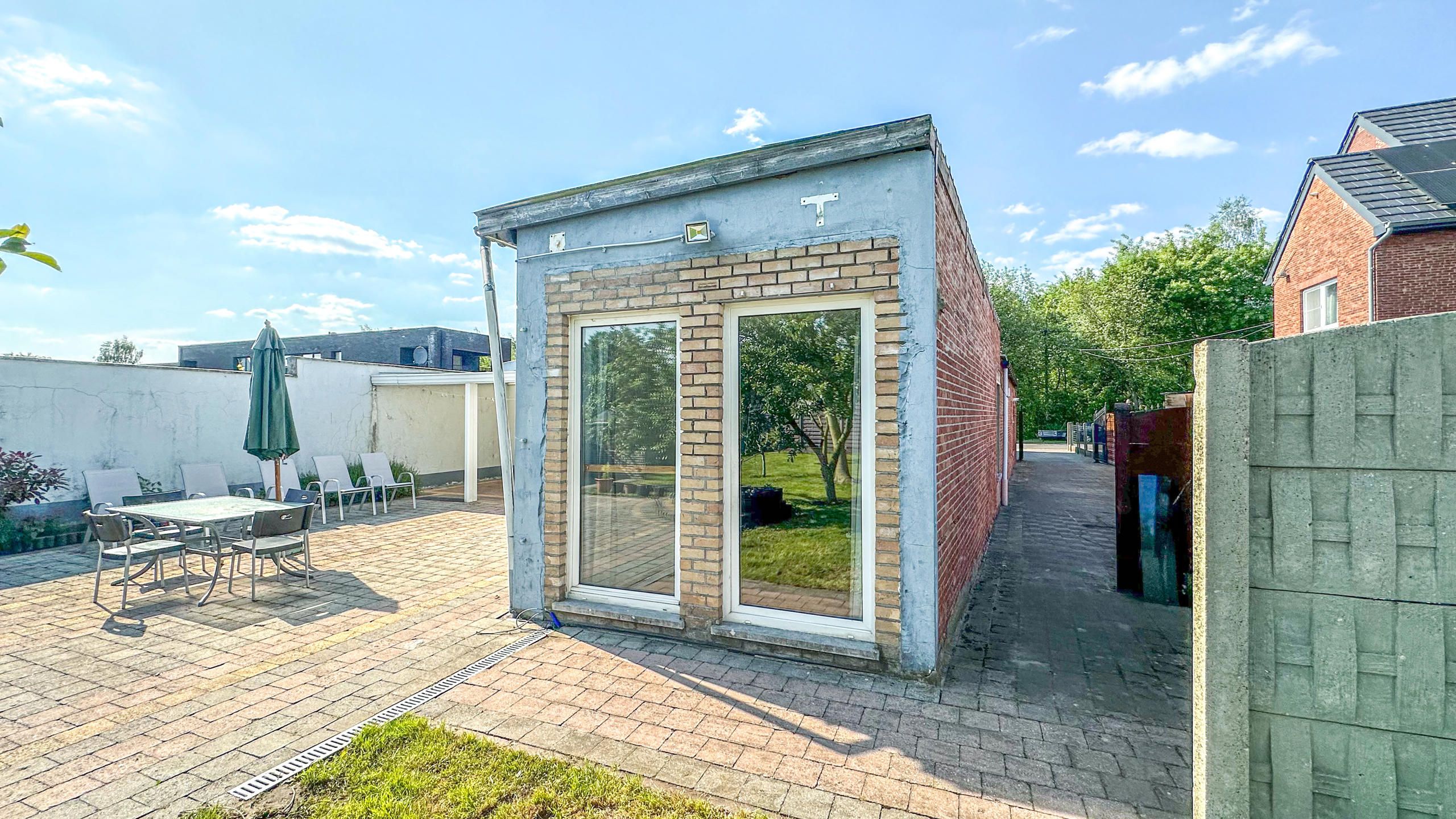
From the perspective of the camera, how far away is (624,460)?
4605 mm

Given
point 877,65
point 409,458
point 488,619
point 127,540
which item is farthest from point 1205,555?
point 409,458

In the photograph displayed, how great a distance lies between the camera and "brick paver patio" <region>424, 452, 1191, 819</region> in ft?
8.46

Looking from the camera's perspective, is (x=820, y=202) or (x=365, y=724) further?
(x=820, y=202)

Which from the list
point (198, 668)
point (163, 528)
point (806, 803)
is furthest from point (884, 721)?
point (163, 528)

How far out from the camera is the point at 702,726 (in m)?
3.11

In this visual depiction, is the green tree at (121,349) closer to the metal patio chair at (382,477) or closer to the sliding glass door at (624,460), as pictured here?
the metal patio chair at (382,477)

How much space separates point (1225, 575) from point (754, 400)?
9.15 ft

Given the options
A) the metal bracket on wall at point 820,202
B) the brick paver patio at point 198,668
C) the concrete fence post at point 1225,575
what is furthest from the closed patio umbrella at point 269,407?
the concrete fence post at point 1225,575

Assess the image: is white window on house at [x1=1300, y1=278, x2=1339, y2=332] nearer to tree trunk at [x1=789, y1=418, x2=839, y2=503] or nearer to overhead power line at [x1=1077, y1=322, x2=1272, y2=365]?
overhead power line at [x1=1077, y1=322, x2=1272, y2=365]

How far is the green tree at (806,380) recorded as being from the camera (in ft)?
13.0

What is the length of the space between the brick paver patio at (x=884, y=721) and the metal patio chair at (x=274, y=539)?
323 centimetres

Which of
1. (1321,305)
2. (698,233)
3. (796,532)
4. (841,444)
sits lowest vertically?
(796,532)

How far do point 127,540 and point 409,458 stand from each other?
8.47m

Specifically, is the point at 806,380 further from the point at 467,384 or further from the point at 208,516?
the point at 467,384
